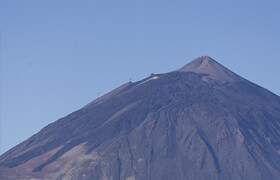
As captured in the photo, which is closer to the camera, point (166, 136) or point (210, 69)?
point (166, 136)

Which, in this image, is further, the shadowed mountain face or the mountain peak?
the mountain peak

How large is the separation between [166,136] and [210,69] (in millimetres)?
47161

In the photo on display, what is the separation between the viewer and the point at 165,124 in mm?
152000

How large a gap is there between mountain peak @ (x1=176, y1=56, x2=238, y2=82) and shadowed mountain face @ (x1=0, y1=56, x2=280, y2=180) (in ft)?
3.20

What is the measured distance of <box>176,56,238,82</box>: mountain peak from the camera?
7205 inches

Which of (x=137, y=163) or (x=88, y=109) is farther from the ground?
(x=88, y=109)

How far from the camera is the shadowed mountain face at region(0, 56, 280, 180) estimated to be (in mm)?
136750

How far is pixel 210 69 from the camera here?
18812 cm

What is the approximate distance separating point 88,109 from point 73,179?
46.8 m

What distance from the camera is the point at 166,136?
5797 inches

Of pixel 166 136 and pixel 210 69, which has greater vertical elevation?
pixel 210 69

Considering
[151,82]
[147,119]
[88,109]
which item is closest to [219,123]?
[147,119]

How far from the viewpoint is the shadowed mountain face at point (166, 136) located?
13675 cm

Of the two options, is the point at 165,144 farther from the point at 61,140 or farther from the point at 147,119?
the point at 61,140
